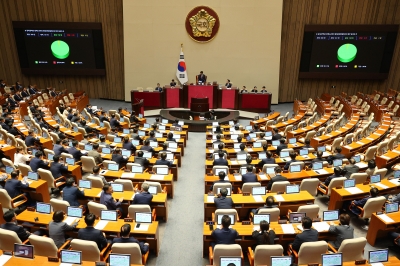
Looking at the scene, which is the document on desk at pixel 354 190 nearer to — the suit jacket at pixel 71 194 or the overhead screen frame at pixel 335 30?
the suit jacket at pixel 71 194

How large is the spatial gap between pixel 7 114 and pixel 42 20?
27.7 ft

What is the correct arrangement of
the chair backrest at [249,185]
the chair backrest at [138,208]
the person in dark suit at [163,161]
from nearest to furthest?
the chair backrest at [138,208] → the chair backrest at [249,185] → the person in dark suit at [163,161]

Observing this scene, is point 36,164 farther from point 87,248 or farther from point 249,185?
point 249,185

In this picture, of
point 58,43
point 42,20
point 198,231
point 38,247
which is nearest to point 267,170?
point 198,231

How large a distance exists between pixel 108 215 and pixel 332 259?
3957mm

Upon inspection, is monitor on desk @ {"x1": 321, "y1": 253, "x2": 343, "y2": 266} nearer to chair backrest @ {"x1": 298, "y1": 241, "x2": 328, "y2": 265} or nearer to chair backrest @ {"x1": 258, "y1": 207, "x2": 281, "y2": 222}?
chair backrest @ {"x1": 298, "y1": 241, "x2": 328, "y2": 265}

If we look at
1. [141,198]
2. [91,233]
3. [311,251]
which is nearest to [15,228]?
[91,233]

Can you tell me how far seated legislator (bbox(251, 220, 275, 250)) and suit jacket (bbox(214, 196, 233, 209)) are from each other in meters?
1.24

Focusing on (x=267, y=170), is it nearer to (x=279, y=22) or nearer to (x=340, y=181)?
(x=340, y=181)

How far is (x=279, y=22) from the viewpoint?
18703 mm

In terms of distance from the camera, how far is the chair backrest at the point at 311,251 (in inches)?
198

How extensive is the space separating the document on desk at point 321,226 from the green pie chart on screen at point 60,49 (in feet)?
60.1

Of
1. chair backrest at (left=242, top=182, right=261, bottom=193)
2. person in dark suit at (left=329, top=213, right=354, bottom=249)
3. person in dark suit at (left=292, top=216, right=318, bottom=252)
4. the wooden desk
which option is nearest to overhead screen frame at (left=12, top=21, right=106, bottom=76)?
the wooden desk

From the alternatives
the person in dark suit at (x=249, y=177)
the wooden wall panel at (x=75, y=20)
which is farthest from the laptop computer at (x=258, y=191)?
the wooden wall panel at (x=75, y=20)
